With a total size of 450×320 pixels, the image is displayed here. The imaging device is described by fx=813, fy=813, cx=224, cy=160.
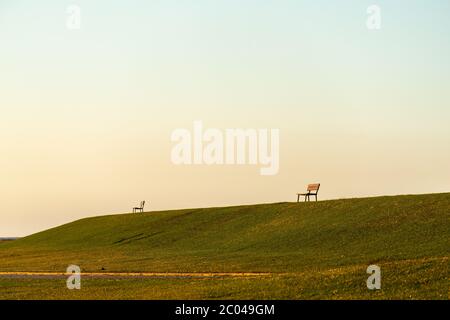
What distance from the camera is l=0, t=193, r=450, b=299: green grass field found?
33406 mm

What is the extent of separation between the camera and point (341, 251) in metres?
60.7

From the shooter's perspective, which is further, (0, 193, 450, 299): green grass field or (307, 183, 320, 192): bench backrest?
(307, 183, 320, 192): bench backrest

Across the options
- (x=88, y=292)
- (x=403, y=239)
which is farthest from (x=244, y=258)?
(x=88, y=292)

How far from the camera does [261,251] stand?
219 ft

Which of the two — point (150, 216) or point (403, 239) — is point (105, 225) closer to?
point (150, 216)

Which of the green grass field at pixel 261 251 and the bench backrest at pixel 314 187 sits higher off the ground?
the bench backrest at pixel 314 187

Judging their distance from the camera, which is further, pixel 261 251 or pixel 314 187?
pixel 314 187

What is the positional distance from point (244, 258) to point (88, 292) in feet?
79.4

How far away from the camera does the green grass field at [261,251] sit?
33.4m

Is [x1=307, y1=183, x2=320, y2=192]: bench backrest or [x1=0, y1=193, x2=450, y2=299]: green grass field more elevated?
[x1=307, y1=183, x2=320, y2=192]: bench backrest

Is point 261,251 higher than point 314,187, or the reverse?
point 314,187

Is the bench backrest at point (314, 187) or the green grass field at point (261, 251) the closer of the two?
the green grass field at point (261, 251)
